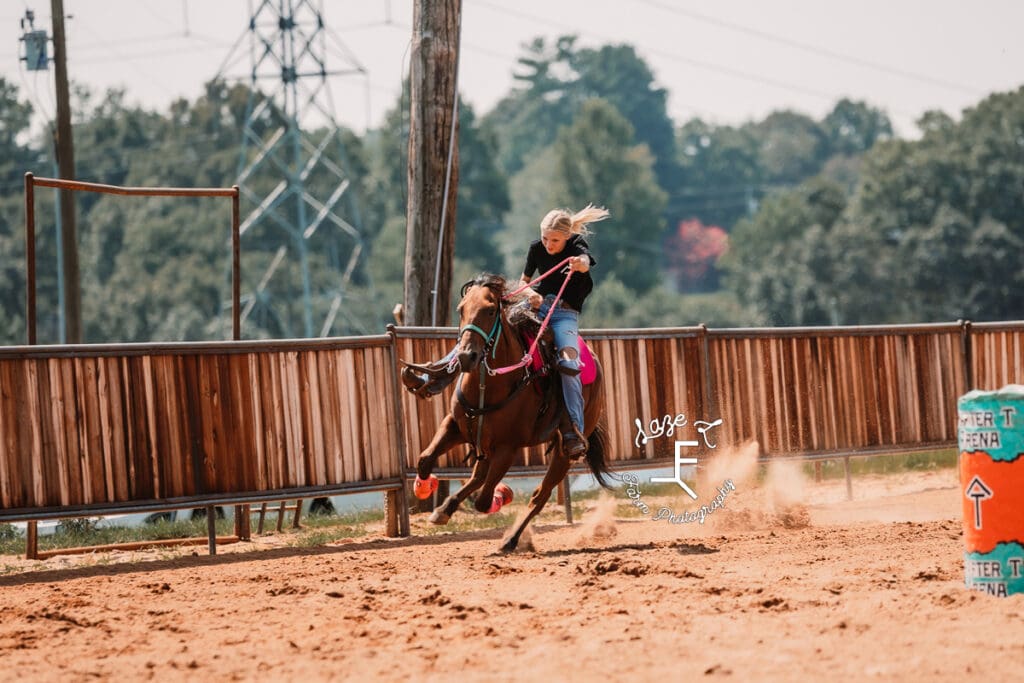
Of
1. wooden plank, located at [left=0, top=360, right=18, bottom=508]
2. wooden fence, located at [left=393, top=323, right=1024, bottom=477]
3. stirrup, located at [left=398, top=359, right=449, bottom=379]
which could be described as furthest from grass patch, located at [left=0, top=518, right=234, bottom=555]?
stirrup, located at [left=398, top=359, right=449, bottom=379]

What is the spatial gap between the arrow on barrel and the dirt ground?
0.50m

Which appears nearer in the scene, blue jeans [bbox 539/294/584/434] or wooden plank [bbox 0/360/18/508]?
blue jeans [bbox 539/294/584/434]

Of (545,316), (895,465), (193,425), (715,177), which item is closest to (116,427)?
(193,425)

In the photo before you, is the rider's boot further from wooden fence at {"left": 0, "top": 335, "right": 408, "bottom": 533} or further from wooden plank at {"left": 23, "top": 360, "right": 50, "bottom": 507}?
wooden plank at {"left": 23, "top": 360, "right": 50, "bottom": 507}

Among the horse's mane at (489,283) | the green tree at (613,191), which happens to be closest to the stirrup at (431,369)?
the horse's mane at (489,283)

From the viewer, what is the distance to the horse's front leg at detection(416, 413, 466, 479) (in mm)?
12000

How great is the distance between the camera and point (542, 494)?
12656mm

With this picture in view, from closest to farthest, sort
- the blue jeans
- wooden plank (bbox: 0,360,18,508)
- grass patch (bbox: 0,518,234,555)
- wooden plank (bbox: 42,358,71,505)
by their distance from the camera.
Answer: the blue jeans < wooden plank (bbox: 0,360,18,508) < wooden plank (bbox: 42,358,71,505) < grass patch (bbox: 0,518,234,555)

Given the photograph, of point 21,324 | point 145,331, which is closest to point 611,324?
point 145,331

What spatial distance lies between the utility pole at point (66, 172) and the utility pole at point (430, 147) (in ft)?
29.5

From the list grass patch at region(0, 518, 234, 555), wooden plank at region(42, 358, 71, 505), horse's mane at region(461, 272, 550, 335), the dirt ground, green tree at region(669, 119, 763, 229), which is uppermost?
green tree at region(669, 119, 763, 229)

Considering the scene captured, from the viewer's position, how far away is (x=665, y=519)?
15.6 metres

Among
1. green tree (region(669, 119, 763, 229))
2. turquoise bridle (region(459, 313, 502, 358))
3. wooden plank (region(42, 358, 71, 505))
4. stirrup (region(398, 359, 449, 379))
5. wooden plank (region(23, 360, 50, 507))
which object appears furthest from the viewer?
green tree (region(669, 119, 763, 229))

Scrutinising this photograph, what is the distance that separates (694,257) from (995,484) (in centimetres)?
13370
